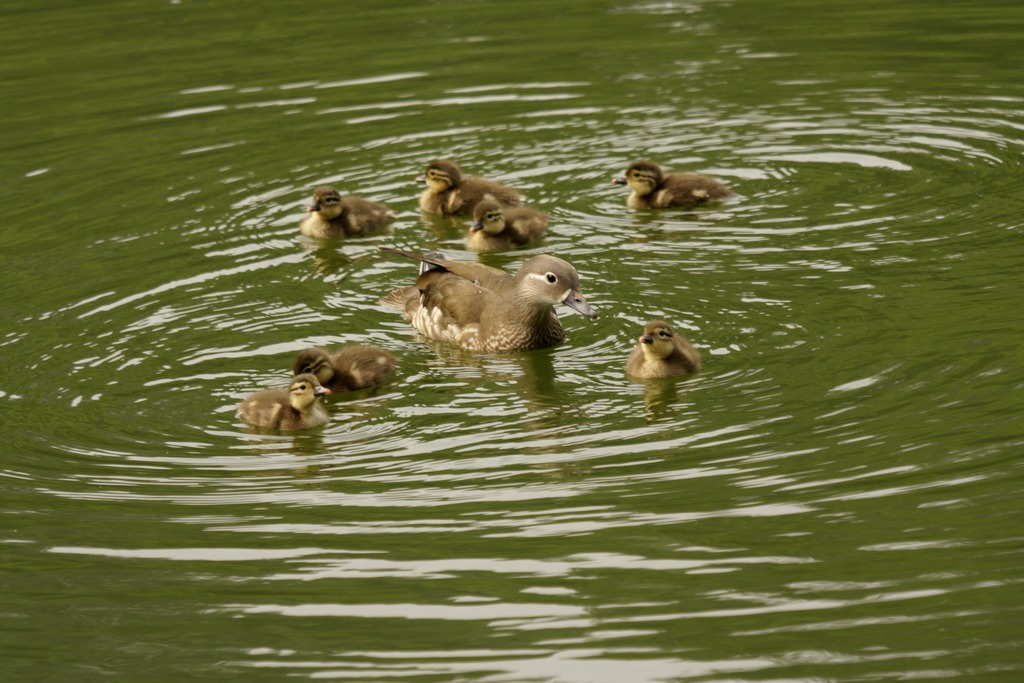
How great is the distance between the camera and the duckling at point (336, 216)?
1163cm

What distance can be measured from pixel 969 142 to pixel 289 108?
6202mm

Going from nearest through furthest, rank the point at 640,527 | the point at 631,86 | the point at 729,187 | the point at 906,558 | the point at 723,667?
1. the point at 723,667
2. the point at 906,558
3. the point at 640,527
4. the point at 729,187
5. the point at 631,86

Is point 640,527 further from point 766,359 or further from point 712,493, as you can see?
point 766,359

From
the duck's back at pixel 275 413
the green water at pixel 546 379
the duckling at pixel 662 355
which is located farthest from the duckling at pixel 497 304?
the duck's back at pixel 275 413

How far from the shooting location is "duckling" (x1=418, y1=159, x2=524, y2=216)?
476 inches

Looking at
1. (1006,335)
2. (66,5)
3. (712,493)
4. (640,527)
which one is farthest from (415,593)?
(66,5)

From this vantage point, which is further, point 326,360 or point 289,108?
point 289,108

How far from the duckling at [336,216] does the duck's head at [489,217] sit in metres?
0.95

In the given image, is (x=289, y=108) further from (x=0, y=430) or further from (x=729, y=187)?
(x=0, y=430)

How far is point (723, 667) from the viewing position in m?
5.25

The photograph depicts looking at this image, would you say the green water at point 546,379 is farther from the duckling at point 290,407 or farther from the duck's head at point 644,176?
the duck's head at point 644,176

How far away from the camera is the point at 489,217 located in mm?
11148

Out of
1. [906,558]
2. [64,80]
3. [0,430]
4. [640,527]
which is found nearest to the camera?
[906,558]

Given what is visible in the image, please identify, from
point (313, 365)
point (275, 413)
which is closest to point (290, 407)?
point (275, 413)
